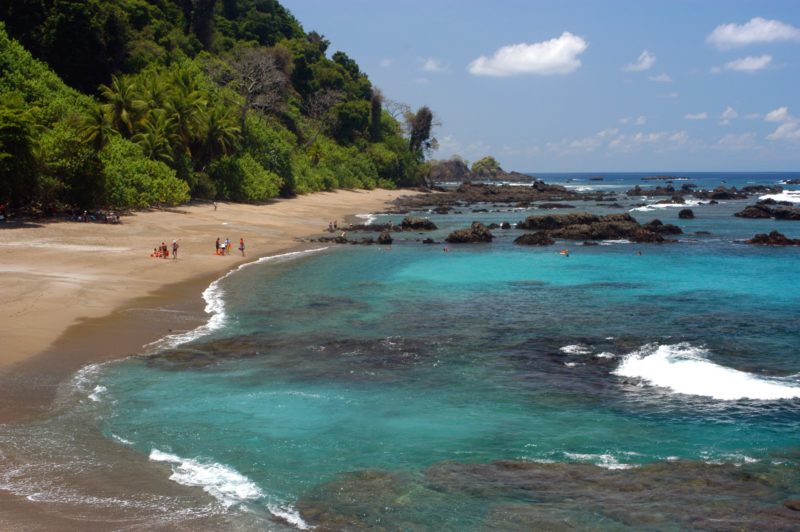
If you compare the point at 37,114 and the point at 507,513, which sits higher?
the point at 37,114

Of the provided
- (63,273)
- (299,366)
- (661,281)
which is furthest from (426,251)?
(299,366)

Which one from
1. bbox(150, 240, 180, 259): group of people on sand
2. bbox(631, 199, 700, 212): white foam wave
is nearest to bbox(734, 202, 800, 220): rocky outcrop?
bbox(631, 199, 700, 212): white foam wave

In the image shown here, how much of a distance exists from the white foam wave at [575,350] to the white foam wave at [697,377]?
119cm

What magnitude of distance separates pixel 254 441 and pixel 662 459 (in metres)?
7.39

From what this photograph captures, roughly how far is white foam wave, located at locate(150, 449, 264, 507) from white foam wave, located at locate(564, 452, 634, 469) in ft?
18.0

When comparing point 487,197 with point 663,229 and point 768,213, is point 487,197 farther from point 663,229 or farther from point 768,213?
point 663,229

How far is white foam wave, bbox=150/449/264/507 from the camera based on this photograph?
423 inches

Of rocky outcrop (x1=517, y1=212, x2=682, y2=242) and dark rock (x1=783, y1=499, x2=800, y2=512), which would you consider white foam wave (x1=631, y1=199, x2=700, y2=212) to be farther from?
dark rock (x1=783, y1=499, x2=800, y2=512)

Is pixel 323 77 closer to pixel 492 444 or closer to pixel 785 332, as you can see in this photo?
pixel 785 332

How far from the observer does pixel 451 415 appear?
14852mm

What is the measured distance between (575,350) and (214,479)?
1211 cm

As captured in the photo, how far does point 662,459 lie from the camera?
40.9ft

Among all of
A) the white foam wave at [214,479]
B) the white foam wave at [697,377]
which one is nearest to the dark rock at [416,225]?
the white foam wave at [697,377]

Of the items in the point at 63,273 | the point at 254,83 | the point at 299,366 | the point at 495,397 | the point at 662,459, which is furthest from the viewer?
the point at 254,83
